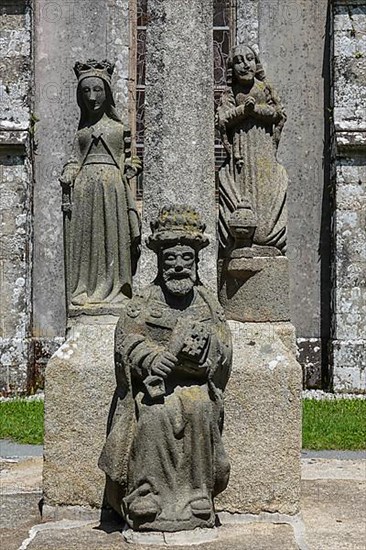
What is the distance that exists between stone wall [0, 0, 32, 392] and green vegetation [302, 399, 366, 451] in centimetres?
424

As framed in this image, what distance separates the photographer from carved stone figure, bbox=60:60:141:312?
573 centimetres

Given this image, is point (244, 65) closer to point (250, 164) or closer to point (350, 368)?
point (250, 164)

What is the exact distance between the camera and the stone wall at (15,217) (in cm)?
1334

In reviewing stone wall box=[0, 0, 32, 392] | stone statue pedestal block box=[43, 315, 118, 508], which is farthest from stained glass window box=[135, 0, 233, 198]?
stone statue pedestal block box=[43, 315, 118, 508]

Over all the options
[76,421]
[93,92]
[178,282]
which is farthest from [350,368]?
[178,282]

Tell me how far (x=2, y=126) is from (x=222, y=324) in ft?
30.7

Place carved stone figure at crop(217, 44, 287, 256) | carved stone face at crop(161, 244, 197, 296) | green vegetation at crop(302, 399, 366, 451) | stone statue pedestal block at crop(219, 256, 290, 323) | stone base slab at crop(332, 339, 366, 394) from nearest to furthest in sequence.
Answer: carved stone face at crop(161, 244, 197, 296) < stone statue pedestal block at crop(219, 256, 290, 323) < carved stone figure at crop(217, 44, 287, 256) < green vegetation at crop(302, 399, 366, 451) < stone base slab at crop(332, 339, 366, 394)

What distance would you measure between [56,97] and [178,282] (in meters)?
10.1

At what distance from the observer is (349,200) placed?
1352 cm

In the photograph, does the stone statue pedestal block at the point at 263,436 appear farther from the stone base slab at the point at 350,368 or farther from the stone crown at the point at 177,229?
the stone base slab at the point at 350,368

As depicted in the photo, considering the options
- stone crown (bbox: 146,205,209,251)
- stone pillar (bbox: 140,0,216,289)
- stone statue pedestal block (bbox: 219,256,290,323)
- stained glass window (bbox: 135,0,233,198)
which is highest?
stained glass window (bbox: 135,0,233,198)

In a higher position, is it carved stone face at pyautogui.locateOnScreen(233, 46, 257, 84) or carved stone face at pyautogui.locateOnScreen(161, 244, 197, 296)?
carved stone face at pyautogui.locateOnScreen(233, 46, 257, 84)

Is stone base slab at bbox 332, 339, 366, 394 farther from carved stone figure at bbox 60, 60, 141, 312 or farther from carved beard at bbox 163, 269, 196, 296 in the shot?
carved beard at bbox 163, 269, 196, 296

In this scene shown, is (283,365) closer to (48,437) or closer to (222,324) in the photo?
(222,324)
